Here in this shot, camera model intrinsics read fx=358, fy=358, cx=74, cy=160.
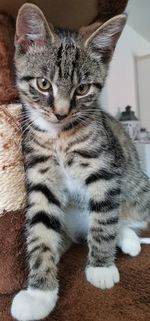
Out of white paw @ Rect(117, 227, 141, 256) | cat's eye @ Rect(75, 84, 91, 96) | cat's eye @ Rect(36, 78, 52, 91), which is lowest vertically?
white paw @ Rect(117, 227, 141, 256)

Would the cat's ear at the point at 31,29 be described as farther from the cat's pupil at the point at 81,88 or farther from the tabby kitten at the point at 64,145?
the cat's pupil at the point at 81,88

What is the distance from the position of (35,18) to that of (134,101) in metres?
2.76

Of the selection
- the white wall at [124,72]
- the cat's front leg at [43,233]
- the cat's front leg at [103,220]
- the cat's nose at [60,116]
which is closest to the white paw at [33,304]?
the cat's front leg at [43,233]

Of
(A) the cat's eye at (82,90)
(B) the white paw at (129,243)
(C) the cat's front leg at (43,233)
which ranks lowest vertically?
(B) the white paw at (129,243)

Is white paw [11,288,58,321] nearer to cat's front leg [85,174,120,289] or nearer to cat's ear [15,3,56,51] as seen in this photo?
cat's front leg [85,174,120,289]

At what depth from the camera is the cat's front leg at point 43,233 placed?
72 cm

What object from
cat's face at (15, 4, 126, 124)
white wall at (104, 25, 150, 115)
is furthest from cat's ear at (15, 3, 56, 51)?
white wall at (104, 25, 150, 115)

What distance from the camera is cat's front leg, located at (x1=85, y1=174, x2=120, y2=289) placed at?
80 cm

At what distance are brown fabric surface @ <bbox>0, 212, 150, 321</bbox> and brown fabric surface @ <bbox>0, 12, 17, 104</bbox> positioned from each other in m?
0.27

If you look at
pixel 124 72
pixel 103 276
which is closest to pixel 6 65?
pixel 103 276

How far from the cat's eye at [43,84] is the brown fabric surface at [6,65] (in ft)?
0.30

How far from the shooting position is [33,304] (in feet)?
2.21

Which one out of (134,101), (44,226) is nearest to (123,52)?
(134,101)

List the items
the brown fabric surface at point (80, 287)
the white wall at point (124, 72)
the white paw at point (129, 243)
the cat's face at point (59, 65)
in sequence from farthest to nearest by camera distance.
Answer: the white wall at point (124, 72)
the white paw at point (129, 243)
the cat's face at point (59, 65)
the brown fabric surface at point (80, 287)
